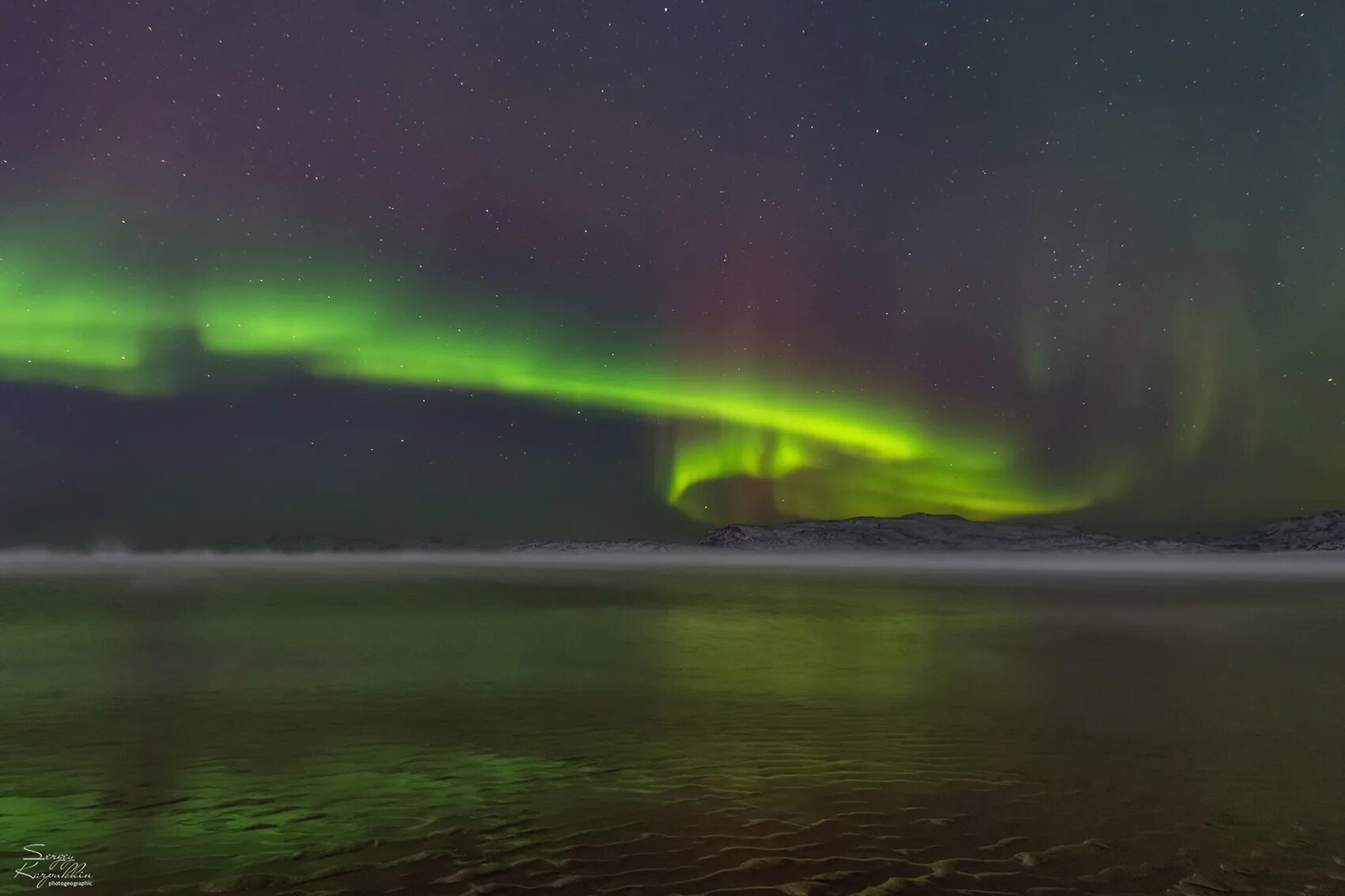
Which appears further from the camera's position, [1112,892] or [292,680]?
[292,680]

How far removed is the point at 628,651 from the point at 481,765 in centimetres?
1539

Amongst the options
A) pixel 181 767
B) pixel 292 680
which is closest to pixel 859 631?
pixel 292 680

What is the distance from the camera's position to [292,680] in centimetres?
2280

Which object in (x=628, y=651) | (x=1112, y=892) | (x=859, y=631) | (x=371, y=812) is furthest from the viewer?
(x=859, y=631)

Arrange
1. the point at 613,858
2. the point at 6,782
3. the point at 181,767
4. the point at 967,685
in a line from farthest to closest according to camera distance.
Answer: the point at 967,685 < the point at 181,767 < the point at 6,782 < the point at 613,858

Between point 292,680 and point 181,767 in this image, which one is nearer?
point 181,767

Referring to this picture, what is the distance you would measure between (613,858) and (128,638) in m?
28.7

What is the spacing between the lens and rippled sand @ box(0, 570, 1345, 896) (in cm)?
964

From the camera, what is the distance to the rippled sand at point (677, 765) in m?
9.64

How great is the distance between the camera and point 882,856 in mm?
9922

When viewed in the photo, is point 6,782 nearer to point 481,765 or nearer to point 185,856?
point 185,856

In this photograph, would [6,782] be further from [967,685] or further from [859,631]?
[859,631]

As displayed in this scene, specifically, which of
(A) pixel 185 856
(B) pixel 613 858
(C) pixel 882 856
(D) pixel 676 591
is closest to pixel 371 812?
(A) pixel 185 856

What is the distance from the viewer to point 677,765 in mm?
13969
